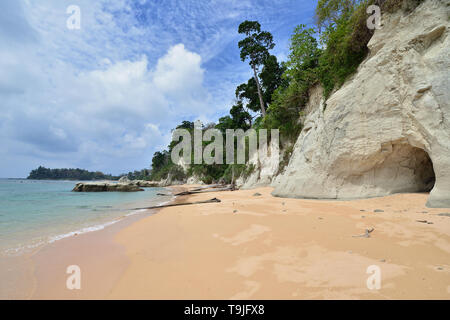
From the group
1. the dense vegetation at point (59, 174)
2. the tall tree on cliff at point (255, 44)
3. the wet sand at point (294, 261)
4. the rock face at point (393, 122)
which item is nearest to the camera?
the wet sand at point (294, 261)

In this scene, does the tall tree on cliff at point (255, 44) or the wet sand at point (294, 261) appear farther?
the tall tree on cliff at point (255, 44)

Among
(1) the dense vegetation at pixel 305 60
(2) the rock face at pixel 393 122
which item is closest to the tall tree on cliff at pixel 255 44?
(1) the dense vegetation at pixel 305 60

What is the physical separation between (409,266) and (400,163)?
244 inches

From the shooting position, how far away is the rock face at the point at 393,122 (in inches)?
201

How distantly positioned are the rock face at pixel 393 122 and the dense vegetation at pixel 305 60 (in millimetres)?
917

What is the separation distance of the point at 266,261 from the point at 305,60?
1324 centimetres

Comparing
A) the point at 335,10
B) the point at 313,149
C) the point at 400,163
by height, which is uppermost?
the point at 335,10

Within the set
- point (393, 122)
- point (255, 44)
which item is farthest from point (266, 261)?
point (255, 44)

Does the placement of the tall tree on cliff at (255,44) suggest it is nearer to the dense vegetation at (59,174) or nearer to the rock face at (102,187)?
the rock face at (102,187)

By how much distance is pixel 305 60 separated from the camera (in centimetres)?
1226

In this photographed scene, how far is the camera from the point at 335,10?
456 inches

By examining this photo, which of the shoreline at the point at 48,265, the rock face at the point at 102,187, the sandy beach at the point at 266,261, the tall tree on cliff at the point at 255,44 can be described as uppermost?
the tall tree on cliff at the point at 255,44
